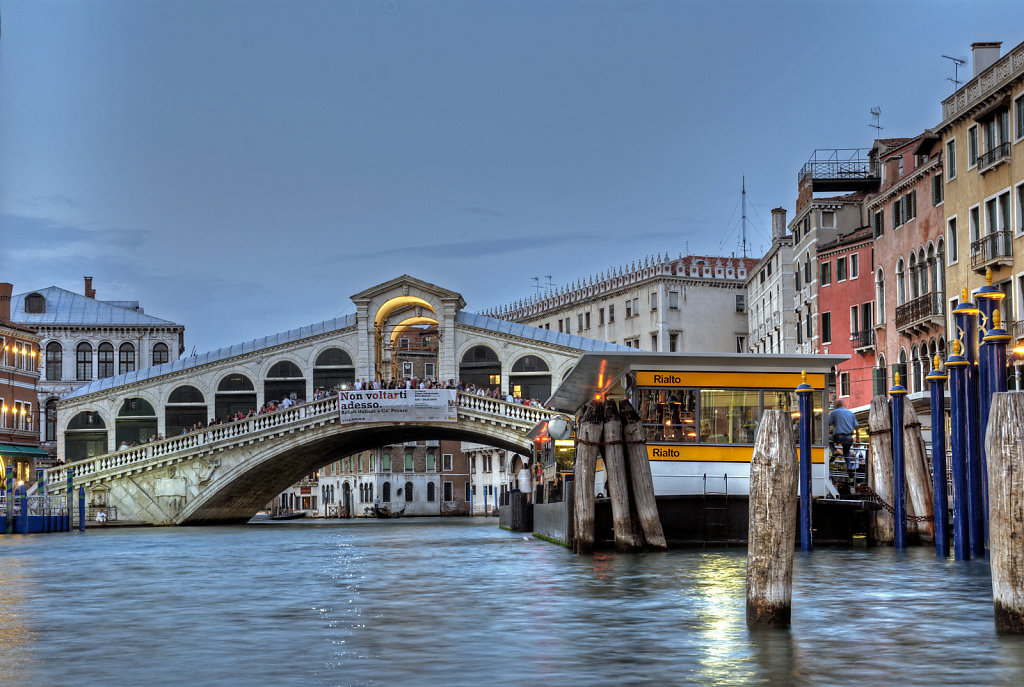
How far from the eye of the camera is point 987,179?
104 feet

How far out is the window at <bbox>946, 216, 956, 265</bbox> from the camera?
3441cm

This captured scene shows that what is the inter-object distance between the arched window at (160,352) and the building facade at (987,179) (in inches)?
1623

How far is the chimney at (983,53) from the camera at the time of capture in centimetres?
3481

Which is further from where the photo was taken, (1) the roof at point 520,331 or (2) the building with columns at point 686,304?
(2) the building with columns at point 686,304

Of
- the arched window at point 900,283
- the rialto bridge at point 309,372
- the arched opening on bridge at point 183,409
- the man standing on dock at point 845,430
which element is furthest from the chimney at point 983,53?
the arched opening on bridge at point 183,409

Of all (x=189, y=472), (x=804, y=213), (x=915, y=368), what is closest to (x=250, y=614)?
(x=915, y=368)

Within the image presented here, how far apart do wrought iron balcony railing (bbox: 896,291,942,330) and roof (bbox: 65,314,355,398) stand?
21.1 m

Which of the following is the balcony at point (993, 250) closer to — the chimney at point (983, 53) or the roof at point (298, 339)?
the chimney at point (983, 53)

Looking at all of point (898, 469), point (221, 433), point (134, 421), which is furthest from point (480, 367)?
point (898, 469)

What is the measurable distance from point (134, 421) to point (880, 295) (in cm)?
2674

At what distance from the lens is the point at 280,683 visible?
8023 millimetres

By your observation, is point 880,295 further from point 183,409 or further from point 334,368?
point 183,409

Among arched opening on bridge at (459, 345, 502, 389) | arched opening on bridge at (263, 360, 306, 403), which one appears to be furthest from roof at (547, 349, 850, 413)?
arched opening on bridge at (263, 360, 306, 403)

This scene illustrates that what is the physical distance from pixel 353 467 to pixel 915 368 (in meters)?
52.7
